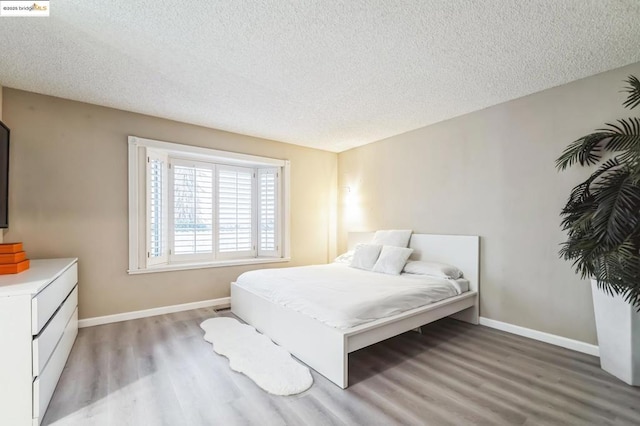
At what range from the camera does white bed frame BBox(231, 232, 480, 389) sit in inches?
86.7

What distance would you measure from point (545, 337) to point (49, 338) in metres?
4.20

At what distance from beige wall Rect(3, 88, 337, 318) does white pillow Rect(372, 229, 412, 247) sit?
2378 mm

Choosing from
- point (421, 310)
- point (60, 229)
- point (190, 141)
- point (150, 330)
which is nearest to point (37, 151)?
point (60, 229)

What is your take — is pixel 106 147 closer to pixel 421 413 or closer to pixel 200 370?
pixel 200 370

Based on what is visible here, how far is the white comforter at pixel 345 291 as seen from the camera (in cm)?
236

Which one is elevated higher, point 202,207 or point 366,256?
point 202,207

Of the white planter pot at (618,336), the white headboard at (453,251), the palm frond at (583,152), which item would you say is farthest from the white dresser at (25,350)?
the palm frond at (583,152)

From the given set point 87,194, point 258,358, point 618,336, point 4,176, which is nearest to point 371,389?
point 258,358

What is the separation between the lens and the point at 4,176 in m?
2.75

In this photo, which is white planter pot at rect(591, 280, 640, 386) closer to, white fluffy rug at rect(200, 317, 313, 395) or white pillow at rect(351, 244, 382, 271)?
white pillow at rect(351, 244, 382, 271)

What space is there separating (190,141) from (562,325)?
474 cm

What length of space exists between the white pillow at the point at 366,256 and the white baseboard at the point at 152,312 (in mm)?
1930

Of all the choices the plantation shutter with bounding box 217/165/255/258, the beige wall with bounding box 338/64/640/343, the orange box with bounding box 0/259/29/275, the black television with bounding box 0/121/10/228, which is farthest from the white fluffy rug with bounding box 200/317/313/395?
the beige wall with bounding box 338/64/640/343

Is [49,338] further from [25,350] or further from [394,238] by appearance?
[394,238]
